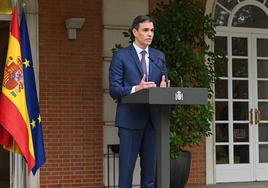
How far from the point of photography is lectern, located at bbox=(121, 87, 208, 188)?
3.67m

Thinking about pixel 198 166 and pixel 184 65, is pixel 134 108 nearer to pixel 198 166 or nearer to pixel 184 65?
pixel 184 65

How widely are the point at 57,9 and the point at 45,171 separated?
2.27 m

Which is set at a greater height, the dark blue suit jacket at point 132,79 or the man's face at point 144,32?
the man's face at point 144,32

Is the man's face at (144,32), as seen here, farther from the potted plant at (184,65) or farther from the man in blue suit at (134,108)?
the potted plant at (184,65)

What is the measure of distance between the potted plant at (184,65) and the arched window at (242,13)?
1.55m

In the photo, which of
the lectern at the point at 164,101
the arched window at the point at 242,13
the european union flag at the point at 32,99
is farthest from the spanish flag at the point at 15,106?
the arched window at the point at 242,13

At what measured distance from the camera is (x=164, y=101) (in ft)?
12.1

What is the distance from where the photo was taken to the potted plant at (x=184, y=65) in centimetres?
679

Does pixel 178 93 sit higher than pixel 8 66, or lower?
lower

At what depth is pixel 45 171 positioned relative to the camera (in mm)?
7363

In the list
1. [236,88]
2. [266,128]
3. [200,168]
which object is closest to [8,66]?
[200,168]

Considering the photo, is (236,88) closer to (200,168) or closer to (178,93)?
(200,168)

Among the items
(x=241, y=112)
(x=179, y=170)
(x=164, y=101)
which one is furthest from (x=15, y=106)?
(x=241, y=112)

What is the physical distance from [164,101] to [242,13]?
5.52 metres
